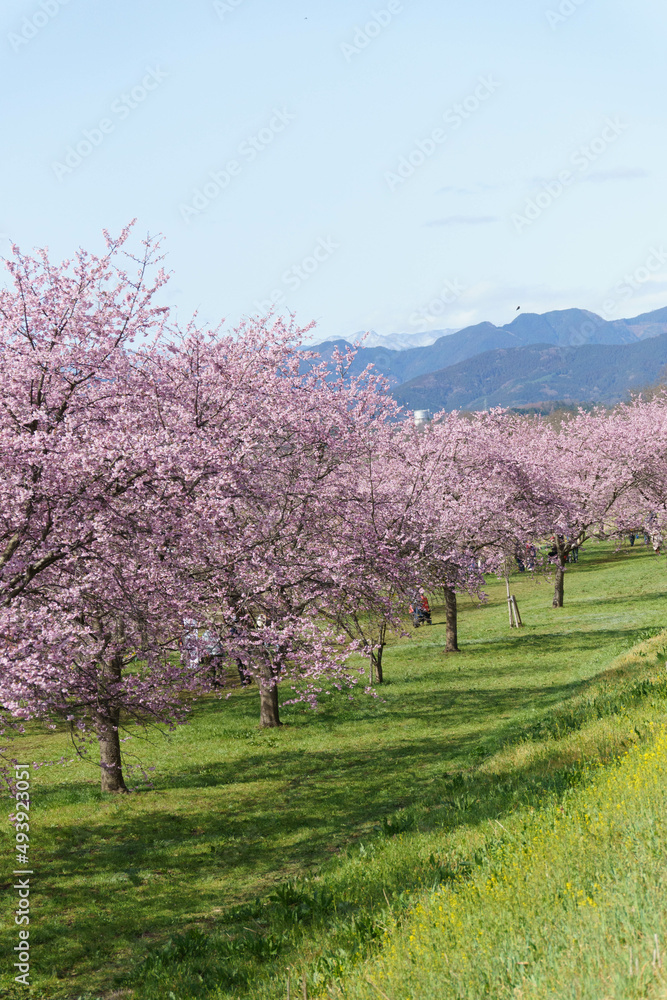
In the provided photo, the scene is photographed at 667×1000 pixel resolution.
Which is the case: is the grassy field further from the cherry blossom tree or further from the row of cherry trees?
the cherry blossom tree

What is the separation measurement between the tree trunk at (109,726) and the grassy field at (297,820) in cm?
51

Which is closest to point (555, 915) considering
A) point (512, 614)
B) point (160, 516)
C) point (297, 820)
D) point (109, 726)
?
point (160, 516)

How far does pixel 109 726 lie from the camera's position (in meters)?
15.0

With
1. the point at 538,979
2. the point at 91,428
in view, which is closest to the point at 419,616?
the point at 91,428

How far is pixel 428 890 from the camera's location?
8227 mm

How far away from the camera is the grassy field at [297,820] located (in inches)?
356

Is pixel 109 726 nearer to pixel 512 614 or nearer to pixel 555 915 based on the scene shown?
pixel 555 915

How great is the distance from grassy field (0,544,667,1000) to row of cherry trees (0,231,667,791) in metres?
2.11

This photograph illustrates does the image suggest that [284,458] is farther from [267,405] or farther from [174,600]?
[174,600]

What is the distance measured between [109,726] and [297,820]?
13.9 feet

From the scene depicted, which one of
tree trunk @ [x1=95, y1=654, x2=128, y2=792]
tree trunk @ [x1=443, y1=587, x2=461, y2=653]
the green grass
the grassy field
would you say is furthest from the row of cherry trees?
tree trunk @ [x1=443, y1=587, x2=461, y2=653]

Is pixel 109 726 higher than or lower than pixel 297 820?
higher

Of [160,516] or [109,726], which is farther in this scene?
[109,726]

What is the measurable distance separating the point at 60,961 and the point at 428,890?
5.84 metres
